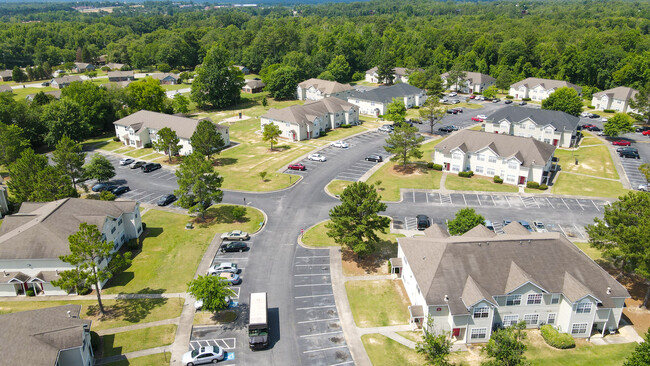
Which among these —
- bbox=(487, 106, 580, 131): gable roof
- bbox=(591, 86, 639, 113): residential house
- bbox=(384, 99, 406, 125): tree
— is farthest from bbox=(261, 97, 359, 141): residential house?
bbox=(591, 86, 639, 113): residential house

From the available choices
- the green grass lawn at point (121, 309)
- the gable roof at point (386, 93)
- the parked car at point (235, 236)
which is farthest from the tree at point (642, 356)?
the gable roof at point (386, 93)

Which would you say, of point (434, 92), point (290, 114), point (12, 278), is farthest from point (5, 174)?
point (434, 92)

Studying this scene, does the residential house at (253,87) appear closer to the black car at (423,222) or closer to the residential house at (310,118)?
the residential house at (310,118)

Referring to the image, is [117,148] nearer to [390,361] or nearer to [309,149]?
[309,149]

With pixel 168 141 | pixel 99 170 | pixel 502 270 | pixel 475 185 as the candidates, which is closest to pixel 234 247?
pixel 502 270

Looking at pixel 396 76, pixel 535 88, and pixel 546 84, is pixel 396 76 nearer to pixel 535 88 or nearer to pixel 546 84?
pixel 535 88

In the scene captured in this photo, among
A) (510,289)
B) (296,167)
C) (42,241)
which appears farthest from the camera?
(296,167)

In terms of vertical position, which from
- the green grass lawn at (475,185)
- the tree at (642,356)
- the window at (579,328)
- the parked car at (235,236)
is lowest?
the green grass lawn at (475,185)

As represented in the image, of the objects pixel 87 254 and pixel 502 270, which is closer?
pixel 502 270
